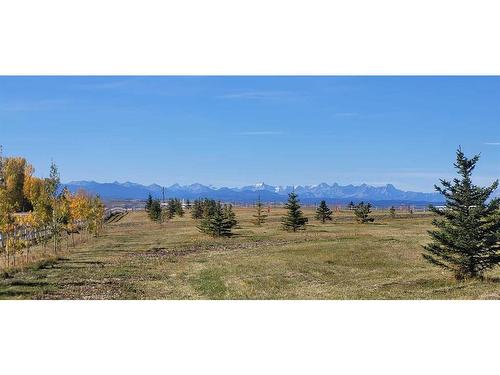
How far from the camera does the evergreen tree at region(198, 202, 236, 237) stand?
131 feet

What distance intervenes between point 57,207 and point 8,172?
8841 mm

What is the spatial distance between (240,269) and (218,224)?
14732mm

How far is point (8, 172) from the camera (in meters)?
23.5

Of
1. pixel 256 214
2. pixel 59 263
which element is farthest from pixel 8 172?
pixel 256 214

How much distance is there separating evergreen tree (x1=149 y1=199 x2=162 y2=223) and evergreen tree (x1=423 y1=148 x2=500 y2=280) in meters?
17.5

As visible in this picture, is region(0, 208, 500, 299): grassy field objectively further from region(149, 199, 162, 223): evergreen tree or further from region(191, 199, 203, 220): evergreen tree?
region(191, 199, 203, 220): evergreen tree

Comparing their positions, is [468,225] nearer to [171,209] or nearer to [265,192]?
[265,192]

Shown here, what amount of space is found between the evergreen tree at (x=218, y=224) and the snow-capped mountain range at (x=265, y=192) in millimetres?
11358

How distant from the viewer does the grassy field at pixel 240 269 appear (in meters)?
21.3

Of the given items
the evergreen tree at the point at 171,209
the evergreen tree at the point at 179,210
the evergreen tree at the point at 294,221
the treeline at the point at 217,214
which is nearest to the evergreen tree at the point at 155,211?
the treeline at the point at 217,214

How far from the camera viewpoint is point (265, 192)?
26.6 meters

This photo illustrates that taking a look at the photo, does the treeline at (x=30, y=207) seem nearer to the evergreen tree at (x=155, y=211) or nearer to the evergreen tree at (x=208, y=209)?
the evergreen tree at (x=155, y=211)
